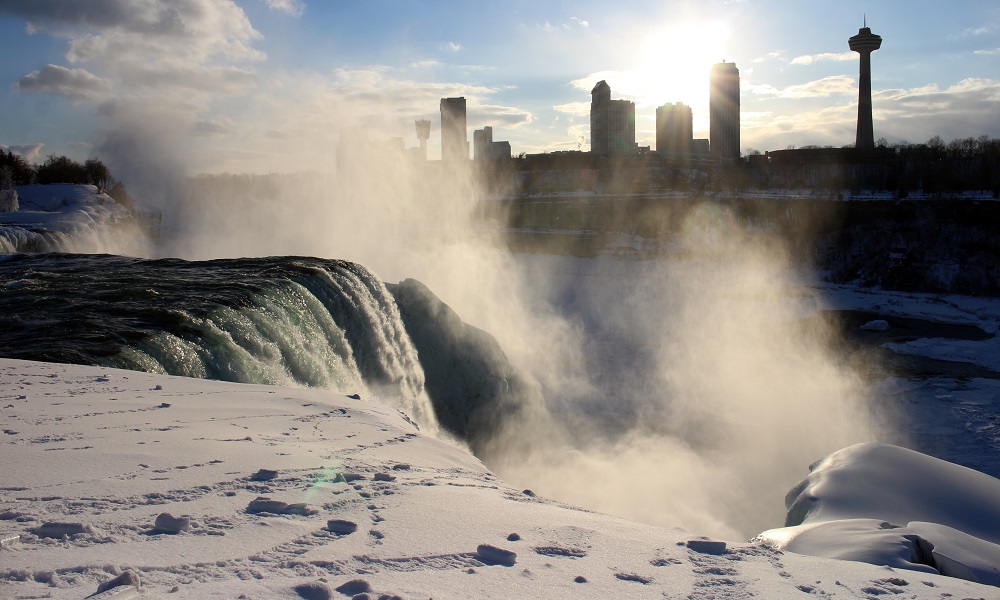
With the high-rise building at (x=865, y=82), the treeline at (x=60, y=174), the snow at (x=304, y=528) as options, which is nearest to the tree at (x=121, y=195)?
the treeline at (x=60, y=174)

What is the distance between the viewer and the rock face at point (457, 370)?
573 inches

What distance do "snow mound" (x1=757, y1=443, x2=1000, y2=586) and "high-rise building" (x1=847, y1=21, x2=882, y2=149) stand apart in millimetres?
90564

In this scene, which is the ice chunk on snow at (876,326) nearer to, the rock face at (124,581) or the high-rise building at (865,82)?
the rock face at (124,581)

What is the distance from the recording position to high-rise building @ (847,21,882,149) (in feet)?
290

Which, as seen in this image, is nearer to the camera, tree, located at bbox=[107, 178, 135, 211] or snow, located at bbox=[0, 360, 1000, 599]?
snow, located at bbox=[0, 360, 1000, 599]

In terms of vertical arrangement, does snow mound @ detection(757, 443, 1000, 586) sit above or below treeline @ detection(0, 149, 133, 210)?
below

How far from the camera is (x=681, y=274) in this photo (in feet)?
124

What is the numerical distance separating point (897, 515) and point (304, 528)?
578 centimetres

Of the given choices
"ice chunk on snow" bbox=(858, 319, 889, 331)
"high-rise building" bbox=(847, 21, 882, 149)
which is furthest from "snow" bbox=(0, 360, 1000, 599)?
"high-rise building" bbox=(847, 21, 882, 149)

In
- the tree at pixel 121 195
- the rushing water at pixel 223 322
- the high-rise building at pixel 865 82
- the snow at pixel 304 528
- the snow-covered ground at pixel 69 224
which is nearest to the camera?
the snow at pixel 304 528

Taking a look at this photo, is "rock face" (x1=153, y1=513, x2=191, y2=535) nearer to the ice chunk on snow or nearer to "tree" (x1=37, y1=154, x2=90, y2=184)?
the ice chunk on snow

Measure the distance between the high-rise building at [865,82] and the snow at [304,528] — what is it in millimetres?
95272

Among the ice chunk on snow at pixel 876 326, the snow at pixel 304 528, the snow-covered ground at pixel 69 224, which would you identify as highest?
the snow-covered ground at pixel 69 224

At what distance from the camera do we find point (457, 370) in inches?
592
